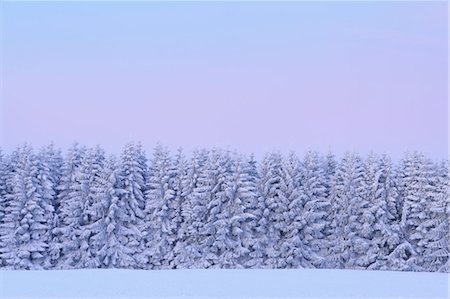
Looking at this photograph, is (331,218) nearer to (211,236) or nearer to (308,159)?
(308,159)

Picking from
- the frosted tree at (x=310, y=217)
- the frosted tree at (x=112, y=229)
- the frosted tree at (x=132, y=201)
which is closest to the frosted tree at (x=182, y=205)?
the frosted tree at (x=132, y=201)

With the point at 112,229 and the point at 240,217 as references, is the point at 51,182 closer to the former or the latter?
the point at 112,229

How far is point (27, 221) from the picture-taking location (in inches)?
1730

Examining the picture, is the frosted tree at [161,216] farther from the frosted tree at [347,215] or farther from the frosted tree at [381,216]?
the frosted tree at [381,216]

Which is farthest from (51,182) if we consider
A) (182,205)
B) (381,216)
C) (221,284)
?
(221,284)

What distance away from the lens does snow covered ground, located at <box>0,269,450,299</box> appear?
14.4m

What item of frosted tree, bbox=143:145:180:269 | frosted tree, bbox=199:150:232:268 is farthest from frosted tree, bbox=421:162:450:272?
frosted tree, bbox=143:145:180:269

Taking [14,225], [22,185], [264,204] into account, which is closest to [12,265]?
[14,225]

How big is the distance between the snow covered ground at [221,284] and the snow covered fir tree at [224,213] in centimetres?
2551

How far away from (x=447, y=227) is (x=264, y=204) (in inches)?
547

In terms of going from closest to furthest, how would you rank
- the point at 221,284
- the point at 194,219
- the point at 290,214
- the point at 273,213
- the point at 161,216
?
1. the point at 221,284
2. the point at 290,214
3. the point at 194,219
4. the point at 273,213
5. the point at 161,216

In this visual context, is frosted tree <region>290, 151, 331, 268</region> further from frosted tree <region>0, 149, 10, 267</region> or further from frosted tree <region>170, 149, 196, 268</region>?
frosted tree <region>0, 149, 10, 267</region>

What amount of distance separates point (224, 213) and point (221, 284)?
2893cm

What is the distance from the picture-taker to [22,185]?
146 ft
